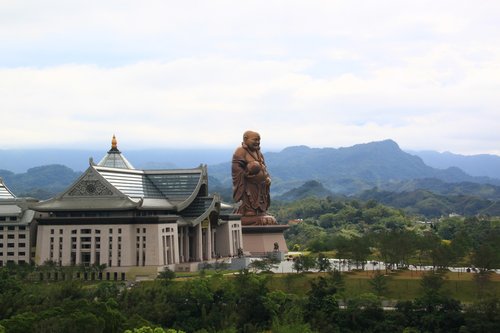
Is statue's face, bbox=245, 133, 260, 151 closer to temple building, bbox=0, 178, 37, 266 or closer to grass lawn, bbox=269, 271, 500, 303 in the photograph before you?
temple building, bbox=0, 178, 37, 266

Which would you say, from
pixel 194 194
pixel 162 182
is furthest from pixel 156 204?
pixel 162 182

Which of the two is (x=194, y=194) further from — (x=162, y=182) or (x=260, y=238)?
(x=260, y=238)

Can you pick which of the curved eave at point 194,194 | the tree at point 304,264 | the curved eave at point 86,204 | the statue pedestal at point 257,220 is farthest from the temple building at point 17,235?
the tree at point 304,264

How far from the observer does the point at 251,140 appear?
305 feet

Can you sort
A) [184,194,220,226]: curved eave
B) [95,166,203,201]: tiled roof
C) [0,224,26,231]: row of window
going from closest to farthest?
[0,224,26,231]: row of window < [95,166,203,201]: tiled roof < [184,194,220,226]: curved eave

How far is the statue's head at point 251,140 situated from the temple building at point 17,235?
24692mm

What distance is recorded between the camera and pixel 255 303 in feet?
190

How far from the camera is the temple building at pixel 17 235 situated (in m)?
79.3

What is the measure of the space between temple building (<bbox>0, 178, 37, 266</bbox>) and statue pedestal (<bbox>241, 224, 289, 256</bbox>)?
24.3m

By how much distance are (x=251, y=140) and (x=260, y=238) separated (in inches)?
425

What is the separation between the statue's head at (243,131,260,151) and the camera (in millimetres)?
93188

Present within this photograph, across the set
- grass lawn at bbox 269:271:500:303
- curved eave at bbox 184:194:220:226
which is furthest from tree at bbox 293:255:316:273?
curved eave at bbox 184:194:220:226

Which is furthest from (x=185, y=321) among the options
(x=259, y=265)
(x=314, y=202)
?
(x=314, y=202)

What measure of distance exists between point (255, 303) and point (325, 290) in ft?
16.0
